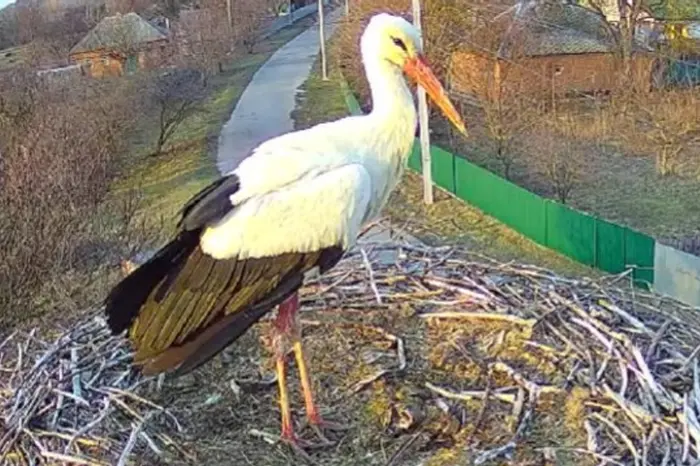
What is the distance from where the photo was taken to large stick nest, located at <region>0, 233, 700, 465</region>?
377 centimetres

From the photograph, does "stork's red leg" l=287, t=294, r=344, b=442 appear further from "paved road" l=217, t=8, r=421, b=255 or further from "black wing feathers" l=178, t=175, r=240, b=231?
"paved road" l=217, t=8, r=421, b=255

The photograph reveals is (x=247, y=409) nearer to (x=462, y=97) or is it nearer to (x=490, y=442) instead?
(x=490, y=442)

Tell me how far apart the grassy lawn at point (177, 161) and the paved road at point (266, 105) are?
0.25 meters

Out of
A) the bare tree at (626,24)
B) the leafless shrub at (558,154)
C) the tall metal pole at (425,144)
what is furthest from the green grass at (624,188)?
the bare tree at (626,24)

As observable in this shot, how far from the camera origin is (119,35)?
105 ft

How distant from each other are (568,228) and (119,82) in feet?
44.9

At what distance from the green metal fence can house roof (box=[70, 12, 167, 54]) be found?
65.3ft

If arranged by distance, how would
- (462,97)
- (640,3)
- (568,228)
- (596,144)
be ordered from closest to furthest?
(568,228)
(596,144)
(462,97)
(640,3)

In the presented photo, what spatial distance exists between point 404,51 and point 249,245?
106 cm

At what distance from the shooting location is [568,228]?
10.3 meters

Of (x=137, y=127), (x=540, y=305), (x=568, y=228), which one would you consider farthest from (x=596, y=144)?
(x=540, y=305)

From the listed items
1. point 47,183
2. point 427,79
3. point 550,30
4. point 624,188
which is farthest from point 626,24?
point 427,79

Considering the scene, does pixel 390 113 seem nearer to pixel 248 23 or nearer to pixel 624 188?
pixel 624 188

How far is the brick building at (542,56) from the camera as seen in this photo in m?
17.9
